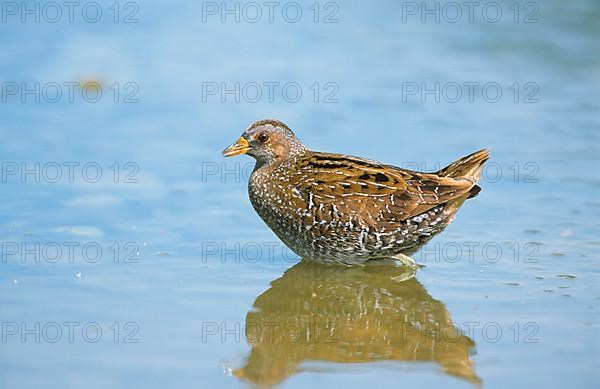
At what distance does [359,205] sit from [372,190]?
0.17 m

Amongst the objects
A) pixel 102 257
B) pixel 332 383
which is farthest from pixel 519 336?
pixel 102 257

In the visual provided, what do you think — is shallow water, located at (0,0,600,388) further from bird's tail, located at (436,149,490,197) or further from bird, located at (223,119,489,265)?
bird's tail, located at (436,149,490,197)

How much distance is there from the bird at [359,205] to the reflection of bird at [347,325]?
238 millimetres

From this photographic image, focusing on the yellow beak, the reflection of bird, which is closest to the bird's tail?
the reflection of bird

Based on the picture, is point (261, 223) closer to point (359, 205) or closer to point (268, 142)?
point (268, 142)

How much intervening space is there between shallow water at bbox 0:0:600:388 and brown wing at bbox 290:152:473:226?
0.55 metres

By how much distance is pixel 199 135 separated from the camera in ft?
42.2

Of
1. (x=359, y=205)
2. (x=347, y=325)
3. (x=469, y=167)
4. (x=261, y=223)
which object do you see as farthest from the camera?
(x=261, y=223)

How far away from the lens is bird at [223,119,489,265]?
9492 mm

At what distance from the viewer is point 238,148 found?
400 inches

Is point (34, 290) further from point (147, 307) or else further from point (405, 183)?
point (405, 183)

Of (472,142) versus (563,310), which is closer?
(563,310)

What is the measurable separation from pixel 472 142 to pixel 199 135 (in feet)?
9.88

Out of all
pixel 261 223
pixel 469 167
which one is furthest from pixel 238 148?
pixel 469 167
